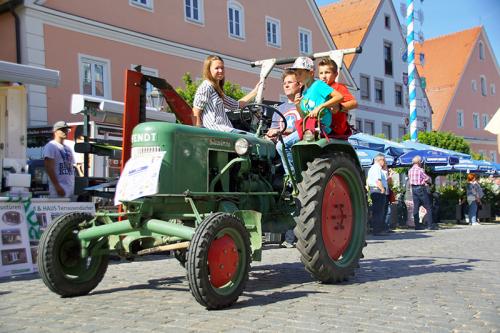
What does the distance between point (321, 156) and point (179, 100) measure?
1.56 m

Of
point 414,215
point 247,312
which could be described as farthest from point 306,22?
point 247,312

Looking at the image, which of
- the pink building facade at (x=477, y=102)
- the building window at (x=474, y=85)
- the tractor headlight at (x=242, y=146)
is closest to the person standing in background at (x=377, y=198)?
the tractor headlight at (x=242, y=146)

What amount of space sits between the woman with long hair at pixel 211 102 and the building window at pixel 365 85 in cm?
3101

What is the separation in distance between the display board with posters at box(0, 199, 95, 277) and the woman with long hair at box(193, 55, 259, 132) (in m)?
1.99

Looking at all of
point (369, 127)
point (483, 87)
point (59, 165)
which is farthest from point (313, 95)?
point (483, 87)

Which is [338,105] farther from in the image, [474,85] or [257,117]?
[474,85]

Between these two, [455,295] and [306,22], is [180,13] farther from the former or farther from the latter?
[455,295]

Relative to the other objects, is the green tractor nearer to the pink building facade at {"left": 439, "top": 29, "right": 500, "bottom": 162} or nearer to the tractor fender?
the tractor fender

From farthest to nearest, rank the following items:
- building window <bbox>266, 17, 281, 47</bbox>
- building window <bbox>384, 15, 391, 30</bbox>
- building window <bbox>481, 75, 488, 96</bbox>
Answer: building window <bbox>481, 75, 488, 96</bbox> < building window <bbox>384, 15, 391, 30</bbox> < building window <bbox>266, 17, 281, 47</bbox>

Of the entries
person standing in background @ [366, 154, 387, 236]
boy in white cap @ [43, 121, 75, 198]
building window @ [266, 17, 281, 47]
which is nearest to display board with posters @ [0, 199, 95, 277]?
boy in white cap @ [43, 121, 75, 198]

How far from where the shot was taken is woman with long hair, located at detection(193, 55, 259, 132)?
5.81 meters

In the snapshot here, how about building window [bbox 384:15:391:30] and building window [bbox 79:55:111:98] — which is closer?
building window [bbox 79:55:111:98]

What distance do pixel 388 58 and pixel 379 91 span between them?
240 centimetres

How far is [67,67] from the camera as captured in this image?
1780 cm
